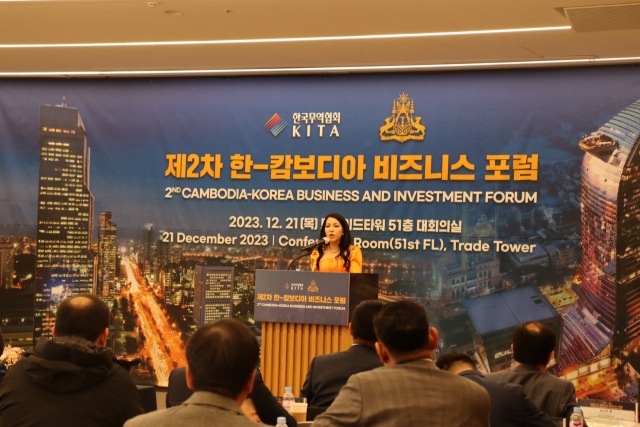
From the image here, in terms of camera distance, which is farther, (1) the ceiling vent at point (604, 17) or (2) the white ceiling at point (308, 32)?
(2) the white ceiling at point (308, 32)

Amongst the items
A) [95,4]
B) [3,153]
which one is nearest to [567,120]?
[95,4]

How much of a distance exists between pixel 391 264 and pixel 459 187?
38.3 inches

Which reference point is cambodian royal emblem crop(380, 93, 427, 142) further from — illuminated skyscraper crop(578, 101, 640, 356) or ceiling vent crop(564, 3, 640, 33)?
ceiling vent crop(564, 3, 640, 33)

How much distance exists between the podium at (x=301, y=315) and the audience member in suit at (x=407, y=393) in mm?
3126

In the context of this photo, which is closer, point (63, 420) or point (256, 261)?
point (63, 420)

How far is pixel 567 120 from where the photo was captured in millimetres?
7477

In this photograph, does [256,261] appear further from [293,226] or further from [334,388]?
[334,388]

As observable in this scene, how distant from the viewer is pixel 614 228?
723 centimetres

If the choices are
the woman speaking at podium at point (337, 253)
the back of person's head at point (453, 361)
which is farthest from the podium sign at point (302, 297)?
the back of person's head at point (453, 361)

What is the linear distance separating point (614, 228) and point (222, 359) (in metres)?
5.91

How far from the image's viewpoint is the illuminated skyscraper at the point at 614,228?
716 centimetres

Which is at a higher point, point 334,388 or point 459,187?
point 459,187

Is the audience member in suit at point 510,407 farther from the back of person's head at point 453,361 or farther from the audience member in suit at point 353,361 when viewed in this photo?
the audience member in suit at point 353,361

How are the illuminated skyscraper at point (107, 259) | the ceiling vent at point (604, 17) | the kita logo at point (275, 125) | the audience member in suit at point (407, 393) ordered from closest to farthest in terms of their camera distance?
1. the audience member in suit at point (407, 393)
2. the ceiling vent at point (604, 17)
3. the kita logo at point (275, 125)
4. the illuminated skyscraper at point (107, 259)
